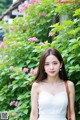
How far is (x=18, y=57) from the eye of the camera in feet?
16.7

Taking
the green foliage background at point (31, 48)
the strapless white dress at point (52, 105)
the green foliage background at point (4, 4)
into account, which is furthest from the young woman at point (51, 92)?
the green foliage background at point (4, 4)

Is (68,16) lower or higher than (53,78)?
higher

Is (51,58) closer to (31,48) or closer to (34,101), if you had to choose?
(34,101)

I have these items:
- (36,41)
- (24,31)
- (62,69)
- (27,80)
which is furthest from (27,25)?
(62,69)

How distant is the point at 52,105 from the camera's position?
334 centimetres

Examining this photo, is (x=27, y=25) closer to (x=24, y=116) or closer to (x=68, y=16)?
(x=68, y=16)

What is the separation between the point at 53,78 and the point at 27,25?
2.26 meters

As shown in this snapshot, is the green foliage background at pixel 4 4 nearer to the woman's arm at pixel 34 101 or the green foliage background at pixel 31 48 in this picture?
the green foliage background at pixel 31 48

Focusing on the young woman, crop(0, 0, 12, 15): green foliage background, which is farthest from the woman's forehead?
crop(0, 0, 12, 15): green foliage background

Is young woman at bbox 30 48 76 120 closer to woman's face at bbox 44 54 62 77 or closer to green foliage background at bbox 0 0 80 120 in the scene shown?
woman's face at bbox 44 54 62 77

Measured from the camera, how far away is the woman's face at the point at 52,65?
11.1 feet

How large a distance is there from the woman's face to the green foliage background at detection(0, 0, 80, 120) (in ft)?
1.13

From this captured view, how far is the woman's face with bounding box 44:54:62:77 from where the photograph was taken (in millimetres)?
3379

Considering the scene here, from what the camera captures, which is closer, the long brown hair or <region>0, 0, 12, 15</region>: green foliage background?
the long brown hair
